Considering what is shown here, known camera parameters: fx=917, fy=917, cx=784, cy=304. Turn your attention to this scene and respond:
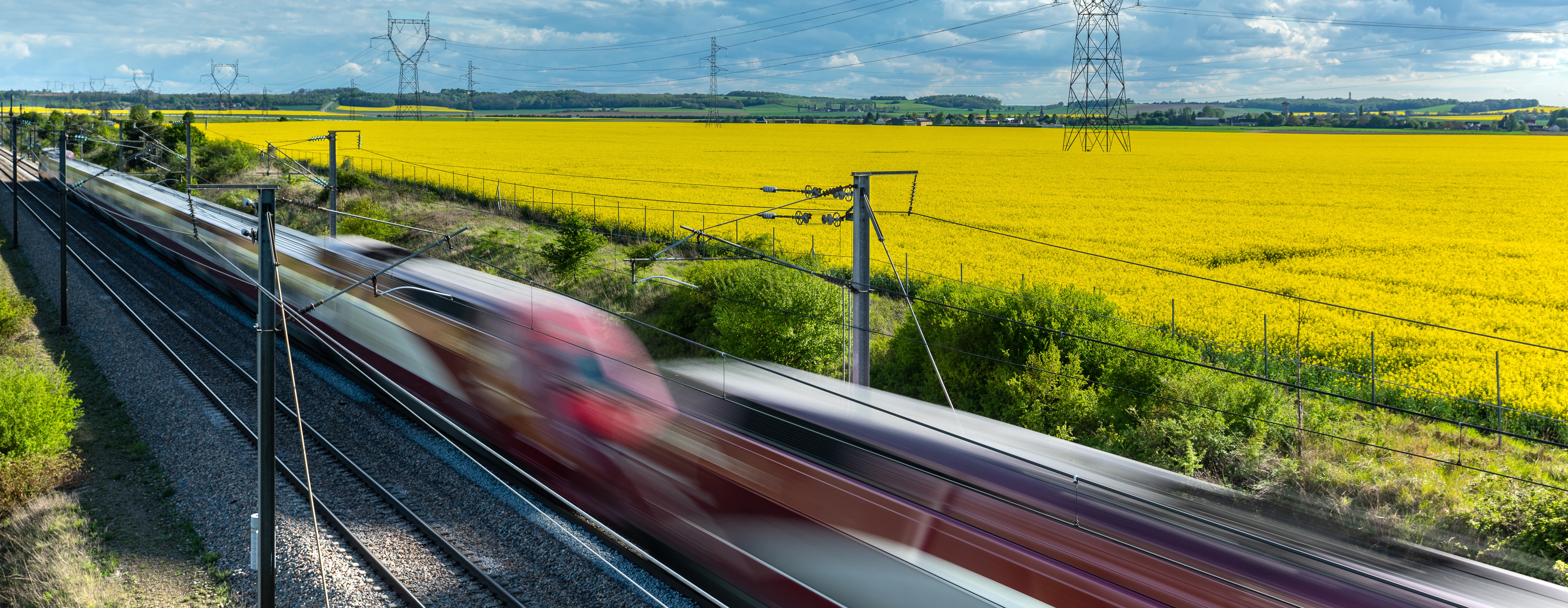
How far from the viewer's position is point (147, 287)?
104ft

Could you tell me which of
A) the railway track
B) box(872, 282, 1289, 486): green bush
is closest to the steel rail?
the railway track

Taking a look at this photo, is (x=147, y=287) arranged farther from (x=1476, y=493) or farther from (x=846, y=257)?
(x=1476, y=493)

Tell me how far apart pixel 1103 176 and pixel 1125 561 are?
56557 millimetres

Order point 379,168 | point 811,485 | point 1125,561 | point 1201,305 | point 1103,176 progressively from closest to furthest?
point 1125,561 < point 811,485 < point 1201,305 < point 1103,176 < point 379,168

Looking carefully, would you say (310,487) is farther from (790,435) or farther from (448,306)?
(790,435)

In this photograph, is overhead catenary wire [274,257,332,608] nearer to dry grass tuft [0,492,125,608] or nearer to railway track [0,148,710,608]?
railway track [0,148,710,608]

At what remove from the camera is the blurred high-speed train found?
7.33m

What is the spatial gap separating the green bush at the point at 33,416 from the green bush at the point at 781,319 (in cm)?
1337

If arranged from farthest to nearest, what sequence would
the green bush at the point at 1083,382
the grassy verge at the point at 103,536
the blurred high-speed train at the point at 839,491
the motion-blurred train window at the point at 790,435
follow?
the green bush at the point at 1083,382, the grassy verge at the point at 103,536, the motion-blurred train window at the point at 790,435, the blurred high-speed train at the point at 839,491

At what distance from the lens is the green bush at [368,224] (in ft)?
124

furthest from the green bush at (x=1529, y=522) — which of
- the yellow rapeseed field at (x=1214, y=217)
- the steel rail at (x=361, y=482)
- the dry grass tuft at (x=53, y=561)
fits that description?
the dry grass tuft at (x=53, y=561)

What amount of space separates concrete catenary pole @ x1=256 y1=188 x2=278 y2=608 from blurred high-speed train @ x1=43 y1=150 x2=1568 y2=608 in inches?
175

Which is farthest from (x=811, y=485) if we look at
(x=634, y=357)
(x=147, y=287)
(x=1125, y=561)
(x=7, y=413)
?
(x=147, y=287)

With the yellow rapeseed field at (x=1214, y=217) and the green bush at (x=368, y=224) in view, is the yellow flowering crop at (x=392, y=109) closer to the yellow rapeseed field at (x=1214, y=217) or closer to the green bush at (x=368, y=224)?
the yellow rapeseed field at (x=1214, y=217)
